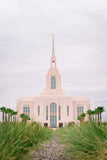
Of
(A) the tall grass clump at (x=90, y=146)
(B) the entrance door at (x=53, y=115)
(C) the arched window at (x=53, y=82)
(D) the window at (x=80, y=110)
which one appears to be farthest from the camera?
(C) the arched window at (x=53, y=82)

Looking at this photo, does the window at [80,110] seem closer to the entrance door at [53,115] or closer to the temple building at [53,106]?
the temple building at [53,106]

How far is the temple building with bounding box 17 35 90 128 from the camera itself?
55.8 meters

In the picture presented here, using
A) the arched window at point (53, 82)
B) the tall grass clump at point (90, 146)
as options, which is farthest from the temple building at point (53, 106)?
the tall grass clump at point (90, 146)

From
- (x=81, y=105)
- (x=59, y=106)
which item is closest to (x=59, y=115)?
(x=59, y=106)

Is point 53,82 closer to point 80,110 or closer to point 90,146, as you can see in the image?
point 80,110

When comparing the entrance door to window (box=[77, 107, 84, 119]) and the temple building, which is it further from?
window (box=[77, 107, 84, 119])

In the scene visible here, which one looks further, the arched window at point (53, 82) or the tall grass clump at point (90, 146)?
the arched window at point (53, 82)

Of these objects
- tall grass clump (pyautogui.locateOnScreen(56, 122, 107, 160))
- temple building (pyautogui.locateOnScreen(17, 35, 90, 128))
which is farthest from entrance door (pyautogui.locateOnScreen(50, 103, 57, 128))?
tall grass clump (pyautogui.locateOnScreen(56, 122, 107, 160))

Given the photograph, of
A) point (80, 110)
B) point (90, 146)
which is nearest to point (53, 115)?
point (80, 110)

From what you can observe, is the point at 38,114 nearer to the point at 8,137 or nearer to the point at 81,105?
the point at 81,105

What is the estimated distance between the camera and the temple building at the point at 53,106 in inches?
2199

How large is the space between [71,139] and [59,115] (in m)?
50.9

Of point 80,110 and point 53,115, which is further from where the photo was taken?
point 80,110

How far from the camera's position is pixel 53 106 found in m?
57.0
